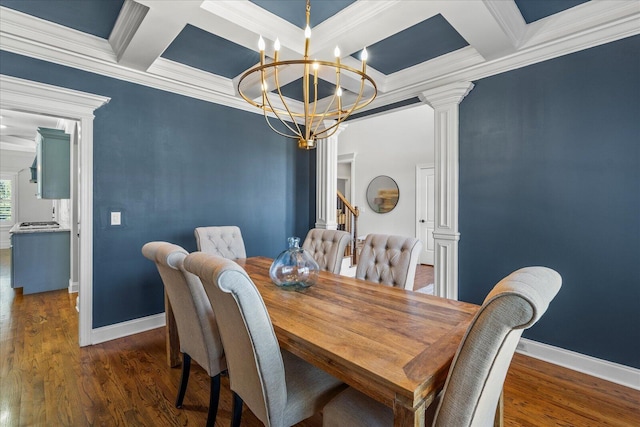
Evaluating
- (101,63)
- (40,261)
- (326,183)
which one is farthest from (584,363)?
(40,261)

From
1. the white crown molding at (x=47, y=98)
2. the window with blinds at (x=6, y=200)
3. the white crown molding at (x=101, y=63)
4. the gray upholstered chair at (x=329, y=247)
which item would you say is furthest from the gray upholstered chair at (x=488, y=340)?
the window with blinds at (x=6, y=200)

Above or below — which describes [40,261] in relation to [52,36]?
below

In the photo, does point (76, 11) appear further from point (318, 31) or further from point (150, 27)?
point (318, 31)

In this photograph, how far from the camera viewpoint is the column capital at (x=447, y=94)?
9.36ft

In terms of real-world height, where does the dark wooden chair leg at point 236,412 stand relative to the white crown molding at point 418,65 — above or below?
below

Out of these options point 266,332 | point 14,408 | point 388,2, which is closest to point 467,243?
point 388,2

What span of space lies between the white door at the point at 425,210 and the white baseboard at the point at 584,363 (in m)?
3.96

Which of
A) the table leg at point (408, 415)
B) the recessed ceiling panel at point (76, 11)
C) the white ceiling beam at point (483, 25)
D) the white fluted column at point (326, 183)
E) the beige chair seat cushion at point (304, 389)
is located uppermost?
the recessed ceiling panel at point (76, 11)

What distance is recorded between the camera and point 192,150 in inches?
131

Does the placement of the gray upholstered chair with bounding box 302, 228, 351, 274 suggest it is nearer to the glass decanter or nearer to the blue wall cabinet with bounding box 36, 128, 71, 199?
the glass decanter

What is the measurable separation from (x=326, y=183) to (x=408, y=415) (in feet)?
11.3

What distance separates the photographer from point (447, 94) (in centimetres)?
294

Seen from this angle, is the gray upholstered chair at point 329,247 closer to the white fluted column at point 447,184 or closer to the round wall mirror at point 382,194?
the white fluted column at point 447,184

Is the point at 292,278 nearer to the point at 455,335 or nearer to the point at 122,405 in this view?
the point at 455,335
